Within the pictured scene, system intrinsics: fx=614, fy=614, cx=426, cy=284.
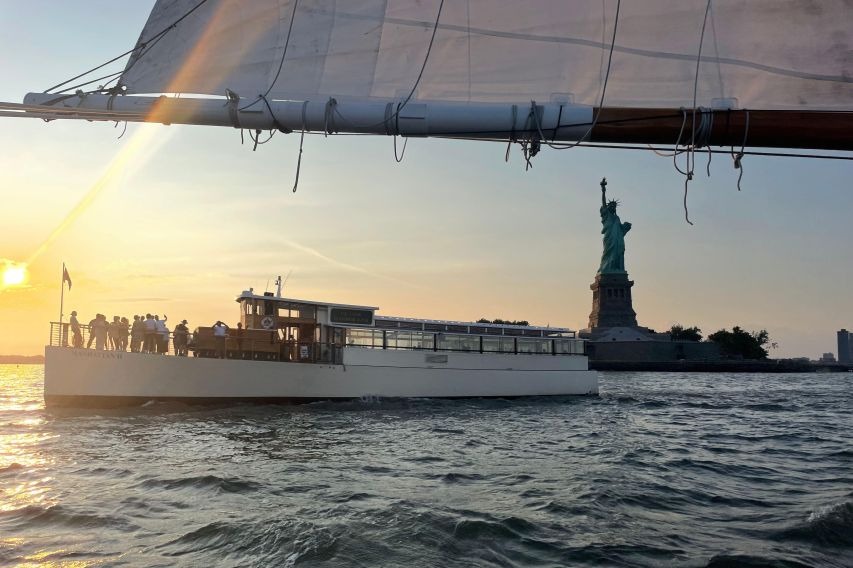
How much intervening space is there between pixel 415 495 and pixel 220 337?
1649 cm

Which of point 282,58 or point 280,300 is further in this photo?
point 280,300

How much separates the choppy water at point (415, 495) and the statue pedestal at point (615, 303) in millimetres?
73721

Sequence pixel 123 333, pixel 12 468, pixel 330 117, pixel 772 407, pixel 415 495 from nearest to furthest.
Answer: pixel 330 117, pixel 415 495, pixel 12 468, pixel 123 333, pixel 772 407

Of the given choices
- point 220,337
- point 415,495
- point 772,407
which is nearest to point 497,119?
point 415,495

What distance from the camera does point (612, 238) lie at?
307ft

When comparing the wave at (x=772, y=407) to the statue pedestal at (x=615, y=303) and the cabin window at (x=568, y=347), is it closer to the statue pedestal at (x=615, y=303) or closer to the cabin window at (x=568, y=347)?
the cabin window at (x=568, y=347)

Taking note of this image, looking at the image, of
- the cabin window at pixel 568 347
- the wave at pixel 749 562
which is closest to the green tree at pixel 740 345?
the cabin window at pixel 568 347

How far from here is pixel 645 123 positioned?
6.73m

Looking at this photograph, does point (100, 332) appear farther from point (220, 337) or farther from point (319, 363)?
point (319, 363)

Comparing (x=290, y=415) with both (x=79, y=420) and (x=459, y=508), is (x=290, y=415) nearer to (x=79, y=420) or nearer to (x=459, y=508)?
(x=79, y=420)

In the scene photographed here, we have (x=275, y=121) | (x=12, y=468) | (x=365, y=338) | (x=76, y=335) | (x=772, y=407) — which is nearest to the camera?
(x=275, y=121)

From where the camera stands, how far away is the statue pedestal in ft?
297

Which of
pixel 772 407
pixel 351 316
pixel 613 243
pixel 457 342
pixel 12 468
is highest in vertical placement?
pixel 613 243

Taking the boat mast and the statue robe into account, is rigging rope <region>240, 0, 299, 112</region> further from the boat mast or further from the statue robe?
the statue robe
